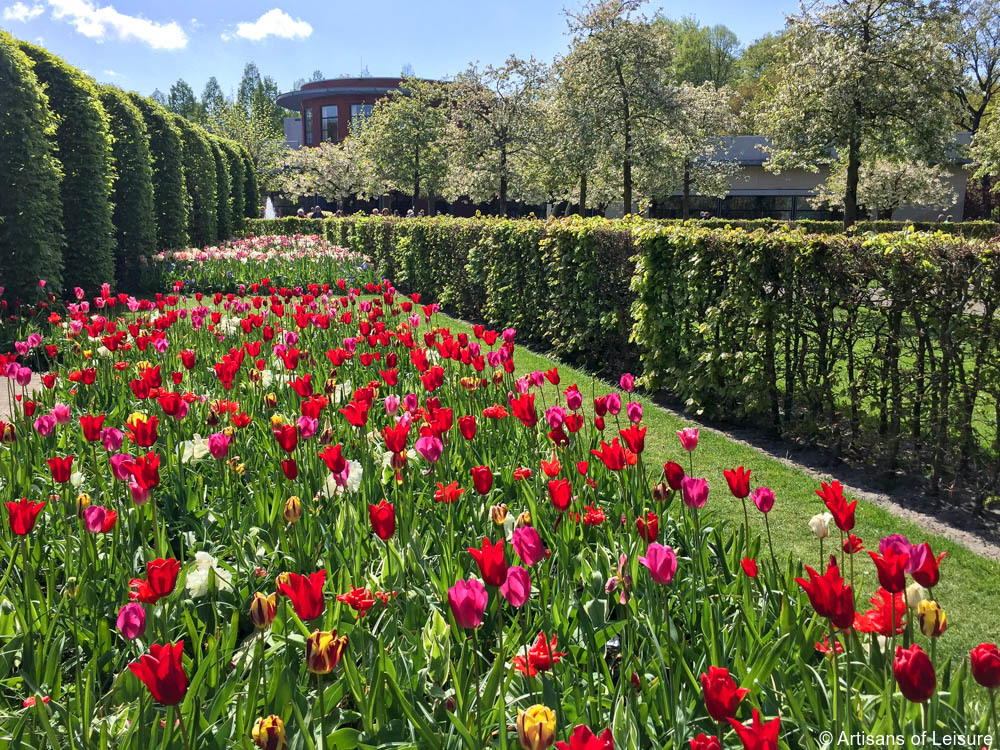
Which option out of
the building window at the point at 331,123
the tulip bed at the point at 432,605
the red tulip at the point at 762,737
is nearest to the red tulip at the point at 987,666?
the tulip bed at the point at 432,605

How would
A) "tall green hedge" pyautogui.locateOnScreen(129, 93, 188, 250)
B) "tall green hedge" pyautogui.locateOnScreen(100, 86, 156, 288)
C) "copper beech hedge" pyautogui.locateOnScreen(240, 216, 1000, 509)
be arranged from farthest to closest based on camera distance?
"tall green hedge" pyautogui.locateOnScreen(129, 93, 188, 250) < "tall green hedge" pyautogui.locateOnScreen(100, 86, 156, 288) < "copper beech hedge" pyautogui.locateOnScreen(240, 216, 1000, 509)

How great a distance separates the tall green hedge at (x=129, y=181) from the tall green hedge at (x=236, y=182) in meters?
13.9

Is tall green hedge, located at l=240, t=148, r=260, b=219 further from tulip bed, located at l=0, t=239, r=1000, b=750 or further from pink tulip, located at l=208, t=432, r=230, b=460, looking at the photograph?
pink tulip, located at l=208, t=432, r=230, b=460

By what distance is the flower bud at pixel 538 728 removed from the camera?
120 centimetres

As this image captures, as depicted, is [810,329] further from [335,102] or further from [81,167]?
[335,102]

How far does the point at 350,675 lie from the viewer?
70.7 inches

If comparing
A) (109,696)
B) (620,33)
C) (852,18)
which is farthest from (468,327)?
(852,18)

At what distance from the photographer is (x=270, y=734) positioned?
1.32 m

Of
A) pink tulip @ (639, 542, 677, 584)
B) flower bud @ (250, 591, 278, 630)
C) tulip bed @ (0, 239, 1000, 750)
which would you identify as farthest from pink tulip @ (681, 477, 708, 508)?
flower bud @ (250, 591, 278, 630)

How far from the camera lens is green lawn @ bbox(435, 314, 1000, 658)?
321 centimetres

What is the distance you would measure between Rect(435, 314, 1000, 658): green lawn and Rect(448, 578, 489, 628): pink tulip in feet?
4.36

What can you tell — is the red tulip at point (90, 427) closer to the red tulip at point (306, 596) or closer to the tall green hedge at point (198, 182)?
the red tulip at point (306, 596)

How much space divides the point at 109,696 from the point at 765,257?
16.0 feet

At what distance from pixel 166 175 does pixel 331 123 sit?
46465 millimetres
